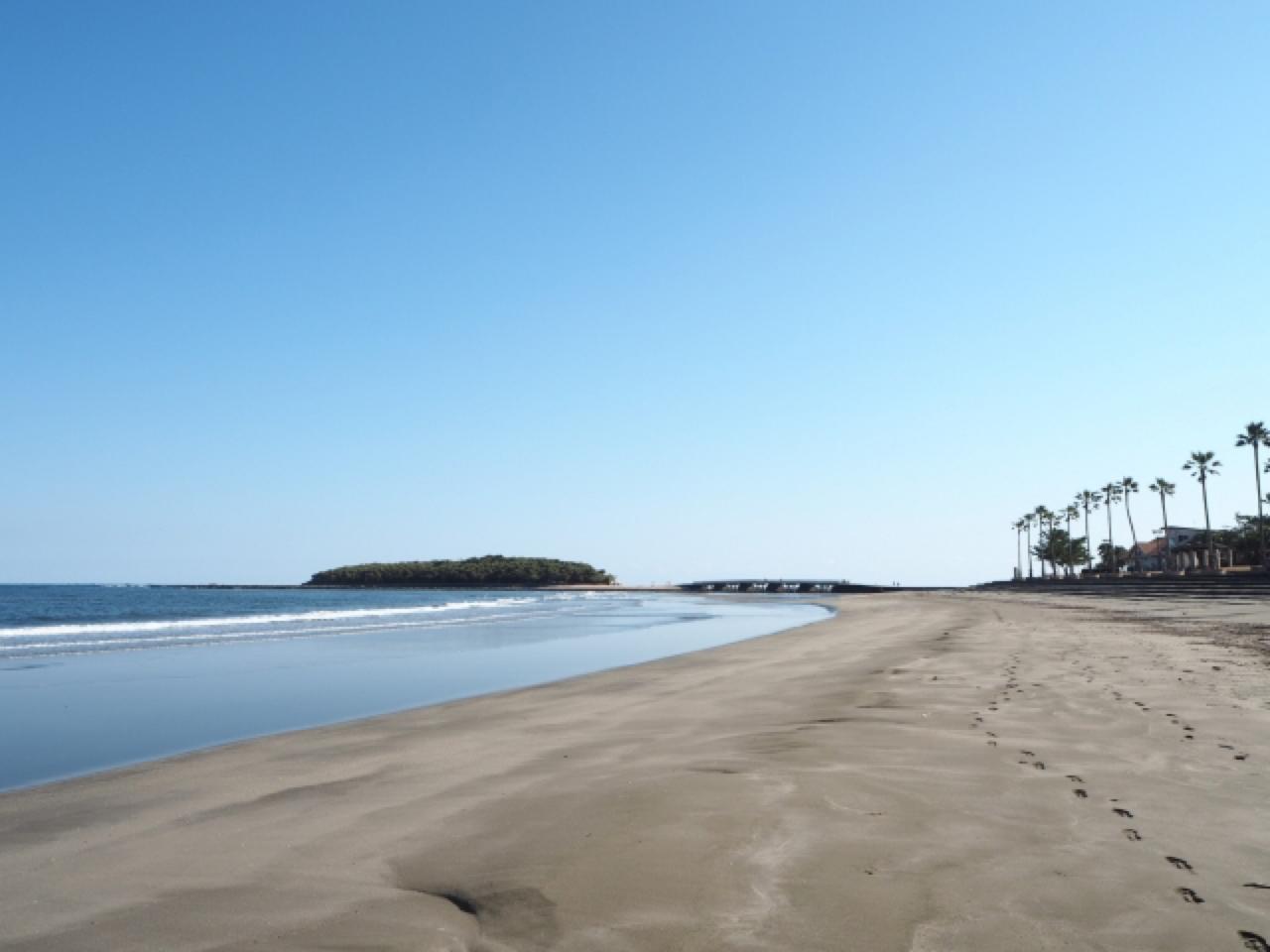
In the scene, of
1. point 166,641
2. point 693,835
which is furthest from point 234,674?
point 693,835

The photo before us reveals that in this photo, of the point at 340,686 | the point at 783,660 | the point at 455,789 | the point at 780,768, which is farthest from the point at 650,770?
the point at 783,660

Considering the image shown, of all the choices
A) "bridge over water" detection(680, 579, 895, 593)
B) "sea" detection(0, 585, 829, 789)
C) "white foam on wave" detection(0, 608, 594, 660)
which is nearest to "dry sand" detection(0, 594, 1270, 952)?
"sea" detection(0, 585, 829, 789)

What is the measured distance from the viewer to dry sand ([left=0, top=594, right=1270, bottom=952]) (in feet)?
13.6

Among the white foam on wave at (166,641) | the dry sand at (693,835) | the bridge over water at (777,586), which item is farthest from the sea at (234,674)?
the bridge over water at (777,586)

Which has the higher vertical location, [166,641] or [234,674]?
[166,641]

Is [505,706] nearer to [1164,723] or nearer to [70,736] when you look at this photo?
[70,736]

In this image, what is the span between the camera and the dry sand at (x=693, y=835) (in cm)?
416

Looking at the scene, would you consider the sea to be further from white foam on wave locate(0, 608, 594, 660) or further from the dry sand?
the dry sand

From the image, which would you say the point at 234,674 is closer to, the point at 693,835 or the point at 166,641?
the point at 166,641

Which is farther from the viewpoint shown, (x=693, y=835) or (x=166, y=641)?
(x=166, y=641)

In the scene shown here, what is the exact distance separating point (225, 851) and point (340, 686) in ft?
37.5

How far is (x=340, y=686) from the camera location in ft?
54.9

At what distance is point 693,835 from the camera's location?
5496mm

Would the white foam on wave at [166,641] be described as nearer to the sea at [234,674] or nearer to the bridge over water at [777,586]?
the sea at [234,674]
